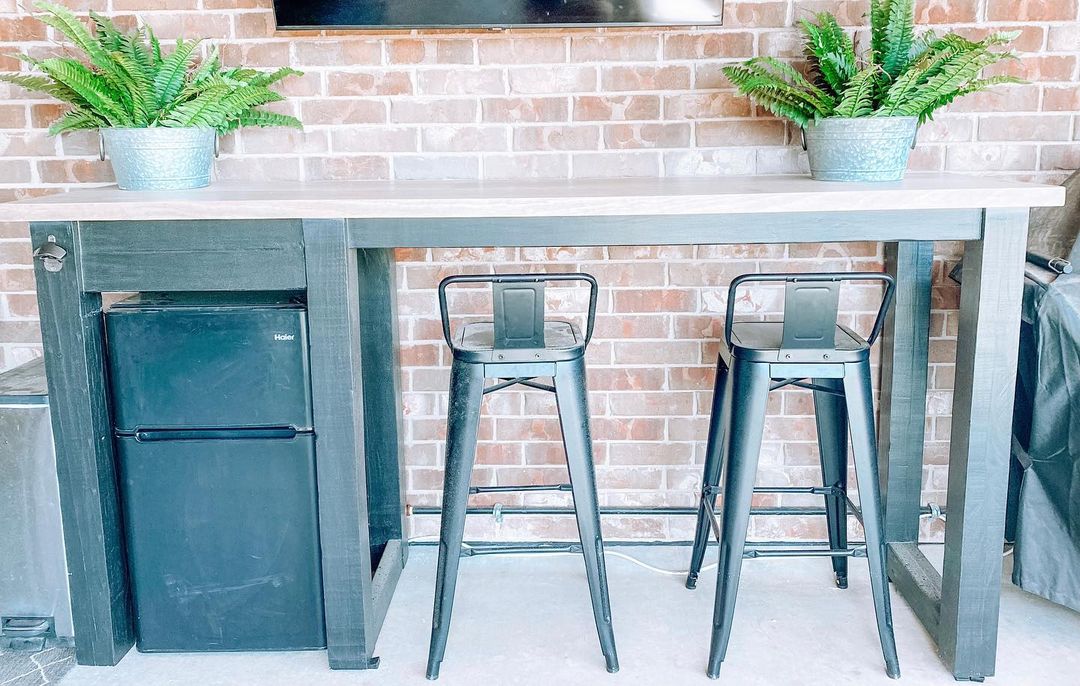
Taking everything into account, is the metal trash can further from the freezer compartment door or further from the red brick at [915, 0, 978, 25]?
the red brick at [915, 0, 978, 25]

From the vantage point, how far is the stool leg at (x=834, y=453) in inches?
94.2

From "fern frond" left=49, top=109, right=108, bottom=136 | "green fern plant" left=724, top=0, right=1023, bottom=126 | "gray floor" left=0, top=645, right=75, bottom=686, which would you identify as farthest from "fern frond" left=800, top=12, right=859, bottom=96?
"gray floor" left=0, top=645, right=75, bottom=686

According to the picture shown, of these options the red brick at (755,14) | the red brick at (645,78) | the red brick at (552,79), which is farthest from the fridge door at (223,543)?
the red brick at (755,14)

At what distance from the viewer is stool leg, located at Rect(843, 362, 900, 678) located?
207cm

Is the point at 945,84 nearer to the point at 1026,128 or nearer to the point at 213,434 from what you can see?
the point at 1026,128

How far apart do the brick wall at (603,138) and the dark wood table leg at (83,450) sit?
0.74 metres

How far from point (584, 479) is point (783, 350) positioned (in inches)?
21.7

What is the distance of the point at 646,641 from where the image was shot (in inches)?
89.0

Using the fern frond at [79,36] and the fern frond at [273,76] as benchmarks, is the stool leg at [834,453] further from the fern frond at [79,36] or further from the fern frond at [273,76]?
the fern frond at [79,36]

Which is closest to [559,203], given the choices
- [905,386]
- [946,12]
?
[905,386]

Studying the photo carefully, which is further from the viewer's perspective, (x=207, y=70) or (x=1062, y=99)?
(x=1062, y=99)

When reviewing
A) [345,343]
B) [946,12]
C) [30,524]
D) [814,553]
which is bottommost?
[814,553]

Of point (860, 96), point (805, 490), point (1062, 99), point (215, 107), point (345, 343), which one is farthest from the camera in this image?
point (1062, 99)

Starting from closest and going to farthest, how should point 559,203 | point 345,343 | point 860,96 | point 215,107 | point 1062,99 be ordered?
point 559,203 < point 345,343 < point 860,96 < point 215,107 < point 1062,99
